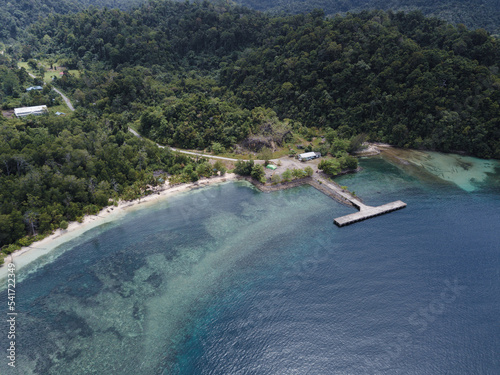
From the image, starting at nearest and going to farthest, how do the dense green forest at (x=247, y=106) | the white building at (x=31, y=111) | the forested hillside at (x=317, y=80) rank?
the dense green forest at (x=247, y=106) < the forested hillside at (x=317, y=80) < the white building at (x=31, y=111)

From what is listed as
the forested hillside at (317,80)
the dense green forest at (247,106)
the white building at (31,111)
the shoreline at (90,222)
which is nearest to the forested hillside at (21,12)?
the dense green forest at (247,106)

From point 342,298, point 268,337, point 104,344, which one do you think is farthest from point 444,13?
point 104,344

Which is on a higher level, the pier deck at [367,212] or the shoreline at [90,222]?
the pier deck at [367,212]

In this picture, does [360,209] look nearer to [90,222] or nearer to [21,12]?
[90,222]

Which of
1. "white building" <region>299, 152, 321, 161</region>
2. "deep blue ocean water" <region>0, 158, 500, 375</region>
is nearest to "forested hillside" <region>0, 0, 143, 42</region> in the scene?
"deep blue ocean water" <region>0, 158, 500, 375</region>

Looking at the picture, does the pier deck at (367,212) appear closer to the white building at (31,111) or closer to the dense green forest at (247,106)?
the dense green forest at (247,106)
